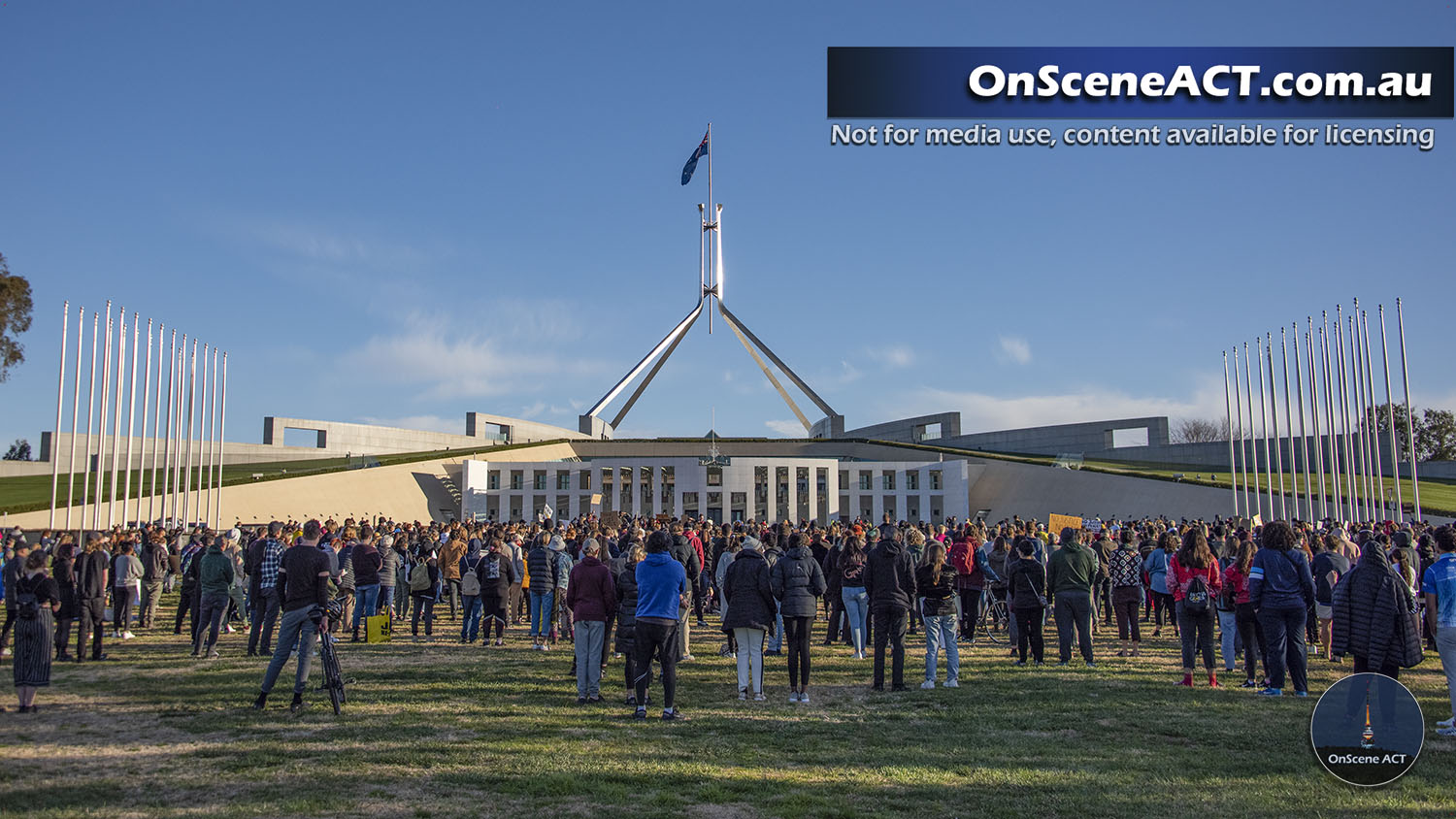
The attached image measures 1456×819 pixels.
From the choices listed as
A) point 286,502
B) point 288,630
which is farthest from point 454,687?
point 286,502

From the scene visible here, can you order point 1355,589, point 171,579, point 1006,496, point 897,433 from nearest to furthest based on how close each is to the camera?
1. point 1355,589
2. point 171,579
3. point 1006,496
4. point 897,433

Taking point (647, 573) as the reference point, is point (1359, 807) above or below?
below

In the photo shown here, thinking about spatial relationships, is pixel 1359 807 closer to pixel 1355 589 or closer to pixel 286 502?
pixel 1355 589

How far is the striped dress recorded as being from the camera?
7.37m

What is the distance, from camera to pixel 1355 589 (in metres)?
6.76

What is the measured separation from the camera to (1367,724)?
4484 mm

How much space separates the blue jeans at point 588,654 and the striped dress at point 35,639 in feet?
14.0

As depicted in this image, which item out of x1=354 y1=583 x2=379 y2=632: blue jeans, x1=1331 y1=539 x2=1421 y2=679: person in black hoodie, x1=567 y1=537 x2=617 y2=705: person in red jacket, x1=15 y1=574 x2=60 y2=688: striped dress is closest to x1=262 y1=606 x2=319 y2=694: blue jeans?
x1=15 y1=574 x2=60 y2=688: striped dress

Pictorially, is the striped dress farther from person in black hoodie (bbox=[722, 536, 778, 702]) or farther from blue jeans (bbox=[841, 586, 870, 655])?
blue jeans (bbox=[841, 586, 870, 655])

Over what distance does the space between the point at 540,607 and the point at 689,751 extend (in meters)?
5.62

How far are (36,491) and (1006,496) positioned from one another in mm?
41721

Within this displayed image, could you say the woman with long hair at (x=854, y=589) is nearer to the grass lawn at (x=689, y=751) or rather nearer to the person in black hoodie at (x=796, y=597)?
the grass lawn at (x=689, y=751)

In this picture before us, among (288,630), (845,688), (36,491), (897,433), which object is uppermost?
(897,433)

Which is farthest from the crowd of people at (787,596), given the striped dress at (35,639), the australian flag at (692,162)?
the australian flag at (692,162)
